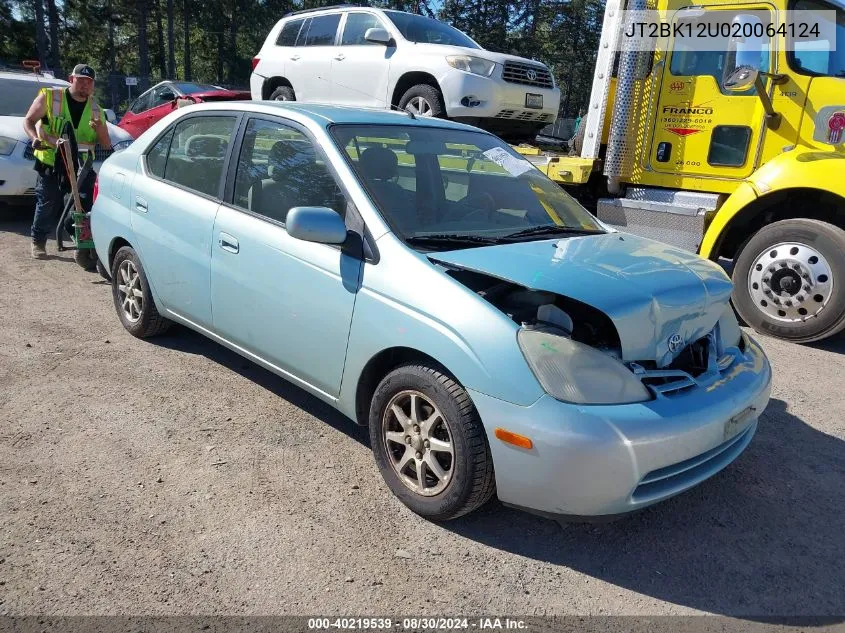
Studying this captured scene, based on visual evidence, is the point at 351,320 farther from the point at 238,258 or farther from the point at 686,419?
the point at 686,419

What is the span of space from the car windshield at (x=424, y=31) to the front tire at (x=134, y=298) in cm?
550

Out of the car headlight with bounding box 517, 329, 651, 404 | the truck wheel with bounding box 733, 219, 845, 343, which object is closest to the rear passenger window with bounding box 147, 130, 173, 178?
the car headlight with bounding box 517, 329, 651, 404

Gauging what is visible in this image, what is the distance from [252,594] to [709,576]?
1753mm

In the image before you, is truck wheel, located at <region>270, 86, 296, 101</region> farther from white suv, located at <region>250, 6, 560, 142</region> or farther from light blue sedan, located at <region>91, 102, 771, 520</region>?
light blue sedan, located at <region>91, 102, 771, 520</region>

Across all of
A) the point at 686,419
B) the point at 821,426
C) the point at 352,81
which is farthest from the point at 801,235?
the point at 352,81

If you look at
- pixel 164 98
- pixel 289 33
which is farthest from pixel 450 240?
pixel 164 98

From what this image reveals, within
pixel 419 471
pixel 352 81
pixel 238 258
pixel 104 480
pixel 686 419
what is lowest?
pixel 104 480

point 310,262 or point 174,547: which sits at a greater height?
point 310,262

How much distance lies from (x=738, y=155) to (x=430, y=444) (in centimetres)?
511

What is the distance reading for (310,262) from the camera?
337 centimetres

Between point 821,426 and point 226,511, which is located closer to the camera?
point 226,511

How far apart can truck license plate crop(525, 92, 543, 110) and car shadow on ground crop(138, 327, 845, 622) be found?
616 centimetres

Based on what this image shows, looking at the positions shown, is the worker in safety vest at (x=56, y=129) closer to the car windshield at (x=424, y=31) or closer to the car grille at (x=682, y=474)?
the car windshield at (x=424, y=31)

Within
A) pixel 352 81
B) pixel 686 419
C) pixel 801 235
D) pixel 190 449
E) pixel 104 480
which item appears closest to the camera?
pixel 686 419
